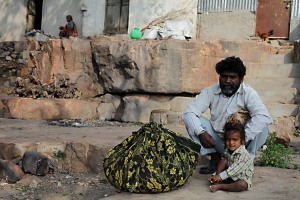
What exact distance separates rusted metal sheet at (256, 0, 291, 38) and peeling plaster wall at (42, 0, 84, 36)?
572cm

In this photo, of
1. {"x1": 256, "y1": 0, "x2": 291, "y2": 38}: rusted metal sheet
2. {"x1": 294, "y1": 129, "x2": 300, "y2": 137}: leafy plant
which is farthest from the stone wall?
{"x1": 294, "y1": 129, "x2": 300, "y2": 137}: leafy plant

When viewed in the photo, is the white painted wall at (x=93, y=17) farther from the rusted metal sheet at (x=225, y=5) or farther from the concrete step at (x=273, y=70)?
the concrete step at (x=273, y=70)

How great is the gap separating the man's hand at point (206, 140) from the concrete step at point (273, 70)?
4.88 metres

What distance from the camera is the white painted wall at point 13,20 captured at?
15188mm

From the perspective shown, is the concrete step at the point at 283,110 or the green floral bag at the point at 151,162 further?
the concrete step at the point at 283,110

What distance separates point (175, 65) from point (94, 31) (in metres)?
4.94

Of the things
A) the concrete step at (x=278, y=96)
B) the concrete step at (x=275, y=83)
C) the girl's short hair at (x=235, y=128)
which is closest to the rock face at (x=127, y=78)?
the concrete step at (x=275, y=83)

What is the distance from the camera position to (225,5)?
1068cm

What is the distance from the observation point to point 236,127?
11.2 ft

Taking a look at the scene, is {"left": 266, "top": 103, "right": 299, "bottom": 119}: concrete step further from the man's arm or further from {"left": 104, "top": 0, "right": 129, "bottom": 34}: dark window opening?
{"left": 104, "top": 0, "right": 129, "bottom": 34}: dark window opening

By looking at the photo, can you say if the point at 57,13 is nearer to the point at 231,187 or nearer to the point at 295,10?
the point at 295,10

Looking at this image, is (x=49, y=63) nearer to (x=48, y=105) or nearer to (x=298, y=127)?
(x=48, y=105)

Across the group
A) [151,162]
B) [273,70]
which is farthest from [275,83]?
[151,162]

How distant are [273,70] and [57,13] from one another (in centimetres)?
826
